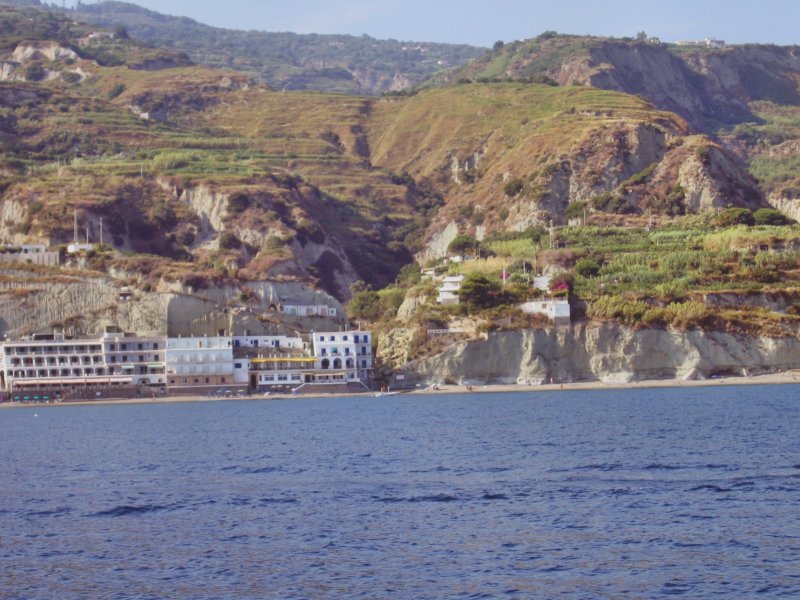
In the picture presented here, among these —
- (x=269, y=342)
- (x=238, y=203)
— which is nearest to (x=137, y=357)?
(x=269, y=342)

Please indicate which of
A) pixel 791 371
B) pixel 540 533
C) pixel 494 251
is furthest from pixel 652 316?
pixel 540 533

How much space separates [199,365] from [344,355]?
40.2 feet

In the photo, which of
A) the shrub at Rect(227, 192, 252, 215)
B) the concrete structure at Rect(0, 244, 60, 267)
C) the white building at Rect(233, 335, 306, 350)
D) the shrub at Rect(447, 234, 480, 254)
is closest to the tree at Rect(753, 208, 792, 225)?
the shrub at Rect(447, 234, 480, 254)

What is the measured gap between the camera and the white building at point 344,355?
121 m

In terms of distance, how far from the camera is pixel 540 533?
135ft

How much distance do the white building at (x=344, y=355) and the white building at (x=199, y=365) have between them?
780cm

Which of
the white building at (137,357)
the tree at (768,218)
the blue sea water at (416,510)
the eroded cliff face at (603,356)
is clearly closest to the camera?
the blue sea water at (416,510)

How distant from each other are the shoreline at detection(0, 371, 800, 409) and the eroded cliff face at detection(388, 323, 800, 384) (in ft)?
3.29

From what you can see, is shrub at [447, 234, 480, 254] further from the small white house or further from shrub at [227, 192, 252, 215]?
shrub at [227, 192, 252, 215]

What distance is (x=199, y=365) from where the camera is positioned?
11956cm

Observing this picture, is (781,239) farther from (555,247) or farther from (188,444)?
(188,444)

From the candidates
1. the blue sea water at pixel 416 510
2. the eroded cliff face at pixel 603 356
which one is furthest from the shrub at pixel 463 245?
the blue sea water at pixel 416 510

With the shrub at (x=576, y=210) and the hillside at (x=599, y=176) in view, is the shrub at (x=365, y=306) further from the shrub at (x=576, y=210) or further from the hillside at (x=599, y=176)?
the shrub at (x=576, y=210)

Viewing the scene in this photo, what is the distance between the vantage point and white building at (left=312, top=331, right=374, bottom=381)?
121m
